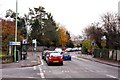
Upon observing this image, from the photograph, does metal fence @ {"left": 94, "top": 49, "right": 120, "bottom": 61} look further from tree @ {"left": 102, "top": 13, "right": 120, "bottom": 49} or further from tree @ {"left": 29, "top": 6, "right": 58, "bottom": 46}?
tree @ {"left": 29, "top": 6, "right": 58, "bottom": 46}

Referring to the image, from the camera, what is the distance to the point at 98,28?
64375 millimetres

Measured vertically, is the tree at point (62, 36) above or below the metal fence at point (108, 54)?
above

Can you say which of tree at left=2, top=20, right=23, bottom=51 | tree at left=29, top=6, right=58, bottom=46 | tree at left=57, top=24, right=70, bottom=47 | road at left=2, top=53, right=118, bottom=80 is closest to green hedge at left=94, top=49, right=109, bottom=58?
tree at left=2, top=20, right=23, bottom=51

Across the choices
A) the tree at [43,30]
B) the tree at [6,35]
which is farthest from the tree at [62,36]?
the tree at [6,35]

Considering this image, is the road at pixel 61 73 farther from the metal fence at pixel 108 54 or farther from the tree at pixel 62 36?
the tree at pixel 62 36

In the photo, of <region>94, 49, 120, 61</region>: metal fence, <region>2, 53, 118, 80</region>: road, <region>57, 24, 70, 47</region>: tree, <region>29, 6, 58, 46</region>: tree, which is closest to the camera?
<region>2, 53, 118, 80</region>: road

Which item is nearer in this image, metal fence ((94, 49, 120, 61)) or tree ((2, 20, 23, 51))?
metal fence ((94, 49, 120, 61))

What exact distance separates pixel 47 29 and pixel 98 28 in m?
46.6

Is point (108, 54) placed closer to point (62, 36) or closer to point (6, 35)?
point (6, 35)

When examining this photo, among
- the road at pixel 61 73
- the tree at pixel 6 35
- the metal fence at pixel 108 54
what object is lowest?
the road at pixel 61 73

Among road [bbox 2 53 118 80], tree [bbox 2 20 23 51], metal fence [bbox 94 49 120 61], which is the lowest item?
road [bbox 2 53 118 80]

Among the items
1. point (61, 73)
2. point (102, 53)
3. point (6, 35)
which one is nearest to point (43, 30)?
point (6, 35)

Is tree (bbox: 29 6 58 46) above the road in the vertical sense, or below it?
above

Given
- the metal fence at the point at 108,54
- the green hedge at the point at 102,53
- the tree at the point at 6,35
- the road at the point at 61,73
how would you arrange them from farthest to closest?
the tree at the point at 6,35, the green hedge at the point at 102,53, the metal fence at the point at 108,54, the road at the point at 61,73
